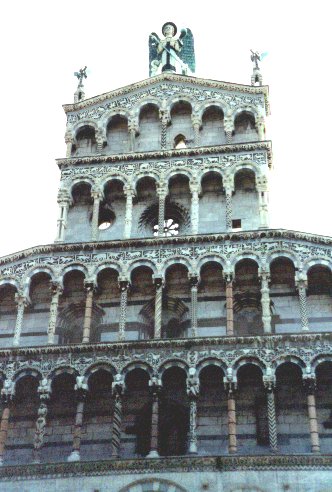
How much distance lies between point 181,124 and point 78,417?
10.7m

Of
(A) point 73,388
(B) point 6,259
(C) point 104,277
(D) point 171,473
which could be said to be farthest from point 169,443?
(B) point 6,259

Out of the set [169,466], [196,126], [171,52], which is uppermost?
[171,52]

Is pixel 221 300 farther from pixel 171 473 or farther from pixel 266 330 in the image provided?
pixel 171 473

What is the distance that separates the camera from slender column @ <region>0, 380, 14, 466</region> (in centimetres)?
2008

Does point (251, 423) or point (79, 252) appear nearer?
point (251, 423)

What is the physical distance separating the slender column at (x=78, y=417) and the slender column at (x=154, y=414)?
1.77 meters

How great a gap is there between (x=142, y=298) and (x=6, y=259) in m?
4.12

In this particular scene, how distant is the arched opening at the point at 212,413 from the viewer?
19.8 meters

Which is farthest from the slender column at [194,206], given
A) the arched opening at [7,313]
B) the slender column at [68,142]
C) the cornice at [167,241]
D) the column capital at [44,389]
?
the column capital at [44,389]

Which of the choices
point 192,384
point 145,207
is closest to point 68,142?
point 145,207

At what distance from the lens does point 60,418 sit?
68.6 feet

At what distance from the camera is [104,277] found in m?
22.7

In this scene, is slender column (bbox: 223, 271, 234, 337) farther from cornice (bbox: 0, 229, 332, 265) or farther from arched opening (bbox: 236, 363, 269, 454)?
cornice (bbox: 0, 229, 332, 265)

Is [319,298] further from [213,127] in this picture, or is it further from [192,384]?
[213,127]
